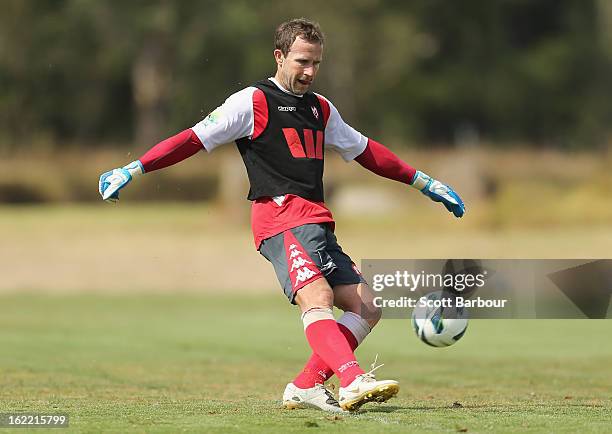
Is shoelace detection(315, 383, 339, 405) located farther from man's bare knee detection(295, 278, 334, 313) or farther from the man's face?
the man's face

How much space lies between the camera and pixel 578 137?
5812 cm

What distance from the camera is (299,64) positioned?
814 centimetres

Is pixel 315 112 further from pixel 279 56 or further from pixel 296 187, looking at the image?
pixel 296 187

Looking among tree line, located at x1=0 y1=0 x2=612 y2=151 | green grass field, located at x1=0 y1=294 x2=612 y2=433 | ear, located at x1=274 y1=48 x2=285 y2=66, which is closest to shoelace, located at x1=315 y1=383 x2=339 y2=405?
green grass field, located at x1=0 y1=294 x2=612 y2=433

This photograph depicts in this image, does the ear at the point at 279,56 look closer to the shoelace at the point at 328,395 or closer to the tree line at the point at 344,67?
the shoelace at the point at 328,395

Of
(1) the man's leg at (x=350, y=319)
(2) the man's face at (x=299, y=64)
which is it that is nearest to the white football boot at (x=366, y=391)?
(1) the man's leg at (x=350, y=319)

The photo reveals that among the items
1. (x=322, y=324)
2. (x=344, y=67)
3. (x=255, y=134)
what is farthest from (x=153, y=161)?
(x=344, y=67)

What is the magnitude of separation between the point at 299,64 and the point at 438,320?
2.21 m

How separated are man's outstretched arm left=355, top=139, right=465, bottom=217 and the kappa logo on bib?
1.03 metres

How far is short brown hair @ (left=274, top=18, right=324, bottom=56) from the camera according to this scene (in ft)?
26.7

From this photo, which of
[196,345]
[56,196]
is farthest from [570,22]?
[196,345]

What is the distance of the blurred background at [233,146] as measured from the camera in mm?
26922

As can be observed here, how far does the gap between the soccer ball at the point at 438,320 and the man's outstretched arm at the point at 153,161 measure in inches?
84.9

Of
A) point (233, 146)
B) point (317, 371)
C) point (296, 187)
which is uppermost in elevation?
point (233, 146)
